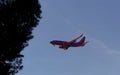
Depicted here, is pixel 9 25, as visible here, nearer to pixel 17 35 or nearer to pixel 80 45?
pixel 17 35

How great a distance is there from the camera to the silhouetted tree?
5172cm

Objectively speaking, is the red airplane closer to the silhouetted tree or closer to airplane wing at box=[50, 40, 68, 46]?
airplane wing at box=[50, 40, 68, 46]

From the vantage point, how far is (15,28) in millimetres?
52844

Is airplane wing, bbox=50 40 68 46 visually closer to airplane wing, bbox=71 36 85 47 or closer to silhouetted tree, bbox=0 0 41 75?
airplane wing, bbox=71 36 85 47

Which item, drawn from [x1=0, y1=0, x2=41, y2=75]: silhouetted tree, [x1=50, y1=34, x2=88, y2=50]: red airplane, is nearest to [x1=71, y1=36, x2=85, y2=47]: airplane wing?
[x1=50, y1=34, x2=88, y2=50]: red airplane

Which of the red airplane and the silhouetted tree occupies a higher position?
the red airplane

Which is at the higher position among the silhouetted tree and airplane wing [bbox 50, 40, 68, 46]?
airplane wing [bbox 50, 40, 68, 46]

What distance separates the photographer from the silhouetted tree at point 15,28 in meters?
51.7

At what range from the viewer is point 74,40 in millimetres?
82625

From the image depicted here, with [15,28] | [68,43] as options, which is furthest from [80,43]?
[15,28]

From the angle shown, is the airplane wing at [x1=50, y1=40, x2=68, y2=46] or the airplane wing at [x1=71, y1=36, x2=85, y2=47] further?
the airplane wing at [x1=71, y1=36, x2=85, y2=47]

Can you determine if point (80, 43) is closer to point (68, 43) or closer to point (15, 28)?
point (68, 43)

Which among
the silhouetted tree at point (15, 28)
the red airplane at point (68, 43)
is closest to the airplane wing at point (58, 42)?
the red airplane at point (68, 43)

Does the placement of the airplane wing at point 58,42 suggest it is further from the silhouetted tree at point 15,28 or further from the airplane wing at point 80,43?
the silhouetted tree at point 15,28
